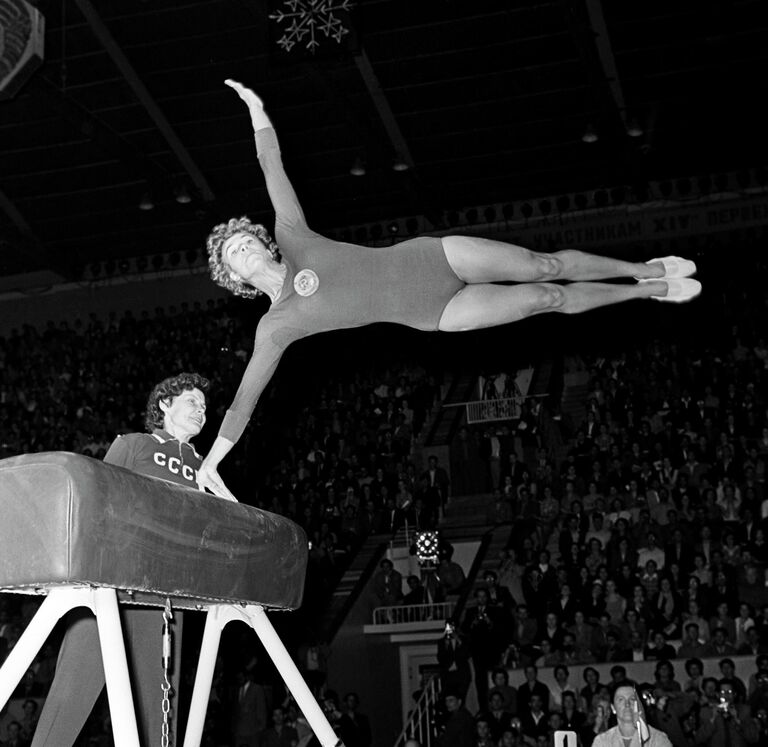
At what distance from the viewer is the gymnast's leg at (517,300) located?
189 inches

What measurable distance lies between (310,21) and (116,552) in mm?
11198

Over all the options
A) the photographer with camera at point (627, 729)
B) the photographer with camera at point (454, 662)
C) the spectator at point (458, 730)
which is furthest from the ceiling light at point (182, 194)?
the photographer with camera at point (627, 729)

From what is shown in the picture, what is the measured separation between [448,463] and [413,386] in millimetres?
1957

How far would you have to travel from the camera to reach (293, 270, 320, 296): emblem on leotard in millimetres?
4707

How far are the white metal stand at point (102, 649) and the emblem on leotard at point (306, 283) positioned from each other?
1.56 meters

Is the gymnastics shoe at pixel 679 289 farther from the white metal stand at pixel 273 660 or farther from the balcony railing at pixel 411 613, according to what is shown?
the balcony railing at pixel 411 613

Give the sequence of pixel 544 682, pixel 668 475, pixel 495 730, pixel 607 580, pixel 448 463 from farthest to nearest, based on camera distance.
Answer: pixel 448 463, pixel 668 475, pixel 607 580, pixel 544 682, pixel 495 730

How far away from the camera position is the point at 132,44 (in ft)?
57.8

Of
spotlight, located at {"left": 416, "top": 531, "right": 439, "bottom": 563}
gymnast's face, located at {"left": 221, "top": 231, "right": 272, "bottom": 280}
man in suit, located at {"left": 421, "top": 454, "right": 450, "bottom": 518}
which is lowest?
gymnast's face, located at {"left": 221, "top": 231, "right": 272, "bottom": 280}

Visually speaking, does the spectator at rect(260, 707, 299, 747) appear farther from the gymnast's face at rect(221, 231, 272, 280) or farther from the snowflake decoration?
the snowflake decoration

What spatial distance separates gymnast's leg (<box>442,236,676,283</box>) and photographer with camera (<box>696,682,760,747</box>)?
6.13 metres

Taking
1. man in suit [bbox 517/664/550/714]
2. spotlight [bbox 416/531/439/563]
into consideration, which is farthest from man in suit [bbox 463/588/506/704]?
spotlight [bbox 416/531/439/563]

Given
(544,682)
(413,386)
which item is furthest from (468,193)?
(544,682)

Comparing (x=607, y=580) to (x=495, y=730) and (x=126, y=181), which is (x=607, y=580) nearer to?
(x=495, y=730)
